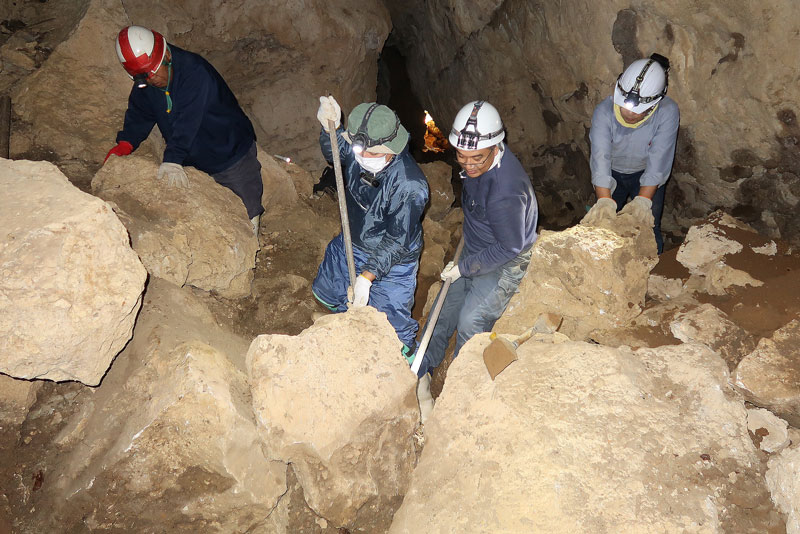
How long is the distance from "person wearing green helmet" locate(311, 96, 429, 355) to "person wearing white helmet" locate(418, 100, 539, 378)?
327 millimetres

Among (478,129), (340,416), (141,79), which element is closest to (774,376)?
(478,129)

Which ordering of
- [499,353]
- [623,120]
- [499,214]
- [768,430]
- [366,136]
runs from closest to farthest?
[768,430] → [499,353] → [366,136] → [499,214] → [623,120]

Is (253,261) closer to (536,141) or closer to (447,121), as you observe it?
(536,141)

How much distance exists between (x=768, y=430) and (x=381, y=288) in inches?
96.1

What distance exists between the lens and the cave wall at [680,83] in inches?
157

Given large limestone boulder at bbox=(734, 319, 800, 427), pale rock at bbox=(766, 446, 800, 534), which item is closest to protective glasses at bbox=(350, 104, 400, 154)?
large limestone boulder at bbox=(734, 319, 800, 427)

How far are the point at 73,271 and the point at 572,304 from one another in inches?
119

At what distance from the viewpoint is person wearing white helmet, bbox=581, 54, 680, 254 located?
11.9 ft

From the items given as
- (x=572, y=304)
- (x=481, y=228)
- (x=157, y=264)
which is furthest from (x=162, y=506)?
(x=572, y=304)

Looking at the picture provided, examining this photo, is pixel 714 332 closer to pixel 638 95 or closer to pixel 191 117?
pixel 638 95

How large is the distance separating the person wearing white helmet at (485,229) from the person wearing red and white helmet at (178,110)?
Result: 1.88m

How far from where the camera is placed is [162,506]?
7.74 ft

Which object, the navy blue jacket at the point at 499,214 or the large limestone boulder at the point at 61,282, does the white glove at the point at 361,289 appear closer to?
the navy blue jacket at the point at 499,214

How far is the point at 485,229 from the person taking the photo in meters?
3.44
